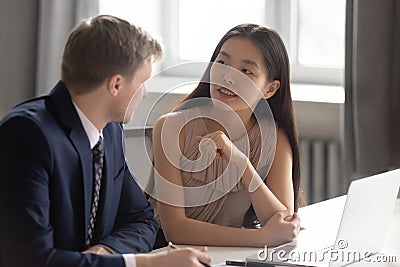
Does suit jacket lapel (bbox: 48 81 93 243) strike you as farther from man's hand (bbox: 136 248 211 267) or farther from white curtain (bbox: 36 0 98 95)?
white curtain (bbox: 36 0 98 95)

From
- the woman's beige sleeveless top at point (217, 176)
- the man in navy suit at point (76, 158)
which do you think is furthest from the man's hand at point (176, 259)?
the woman's beige sleeveless top at point (217, 176)

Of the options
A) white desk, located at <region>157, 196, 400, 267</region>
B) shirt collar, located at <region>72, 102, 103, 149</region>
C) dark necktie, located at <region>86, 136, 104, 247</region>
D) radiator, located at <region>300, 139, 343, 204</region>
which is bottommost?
radiator, located at <region>300, 139, 343, 204</region>

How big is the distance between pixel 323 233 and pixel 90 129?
2.11ft

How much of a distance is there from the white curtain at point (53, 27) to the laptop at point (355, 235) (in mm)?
1886

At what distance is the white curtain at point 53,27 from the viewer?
3.38m

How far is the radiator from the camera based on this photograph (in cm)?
306

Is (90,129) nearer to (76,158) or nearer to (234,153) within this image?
(76,158)

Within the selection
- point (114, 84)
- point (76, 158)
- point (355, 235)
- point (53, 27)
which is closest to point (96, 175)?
point (76, 158)

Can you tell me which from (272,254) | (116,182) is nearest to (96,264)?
(116,182)

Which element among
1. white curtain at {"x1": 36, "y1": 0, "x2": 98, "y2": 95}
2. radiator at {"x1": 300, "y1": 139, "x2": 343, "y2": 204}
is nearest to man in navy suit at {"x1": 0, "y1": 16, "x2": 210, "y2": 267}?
radiator at {"x1": 300, "y1": 139, "x2": 343, "y2": 204}

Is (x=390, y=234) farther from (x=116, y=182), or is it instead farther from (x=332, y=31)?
(x=332, y=31)

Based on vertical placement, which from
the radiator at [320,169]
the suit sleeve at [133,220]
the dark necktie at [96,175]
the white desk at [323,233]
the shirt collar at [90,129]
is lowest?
the radiator at [320,169]

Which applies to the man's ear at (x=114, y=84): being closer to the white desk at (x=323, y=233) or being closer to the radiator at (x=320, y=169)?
the white desk at (x=323, y=233)

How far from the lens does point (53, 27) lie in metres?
3.39
